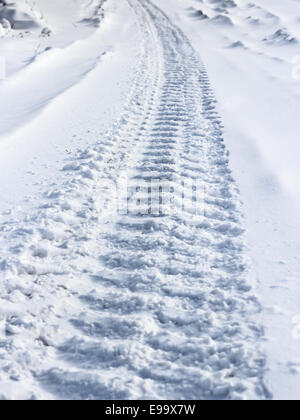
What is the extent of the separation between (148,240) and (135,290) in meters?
0.66

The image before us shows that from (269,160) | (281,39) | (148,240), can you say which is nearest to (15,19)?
(281,39)

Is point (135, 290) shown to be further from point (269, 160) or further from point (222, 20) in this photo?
point (222, 20)

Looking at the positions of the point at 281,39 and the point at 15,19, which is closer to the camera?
the point at 281,39

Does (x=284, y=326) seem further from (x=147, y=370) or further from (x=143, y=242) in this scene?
(x=143, y=242)

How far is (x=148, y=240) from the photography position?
12.2ft

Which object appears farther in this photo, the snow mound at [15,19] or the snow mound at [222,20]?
the snow mound at [222,20]

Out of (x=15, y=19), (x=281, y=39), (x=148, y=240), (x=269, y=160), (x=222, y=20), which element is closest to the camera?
(x=148, y=240)

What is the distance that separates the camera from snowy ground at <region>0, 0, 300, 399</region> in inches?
99.3

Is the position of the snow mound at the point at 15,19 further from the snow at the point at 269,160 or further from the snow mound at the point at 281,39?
the snow mound at the point at 281,39

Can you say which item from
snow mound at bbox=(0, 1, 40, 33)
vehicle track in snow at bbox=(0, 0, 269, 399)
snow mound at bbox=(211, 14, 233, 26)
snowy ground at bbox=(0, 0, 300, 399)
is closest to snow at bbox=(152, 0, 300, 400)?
snowy ground at bbox=(0, 0, 300, 399)

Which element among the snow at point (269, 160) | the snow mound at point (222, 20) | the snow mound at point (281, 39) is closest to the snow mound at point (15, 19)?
the snow at point (269, 160)

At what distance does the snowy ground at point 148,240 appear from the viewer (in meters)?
2.52

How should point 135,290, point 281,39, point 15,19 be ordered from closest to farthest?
point 135,290 < point 281,39 < point 15,19

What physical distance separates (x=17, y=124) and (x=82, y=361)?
4.57 metres
